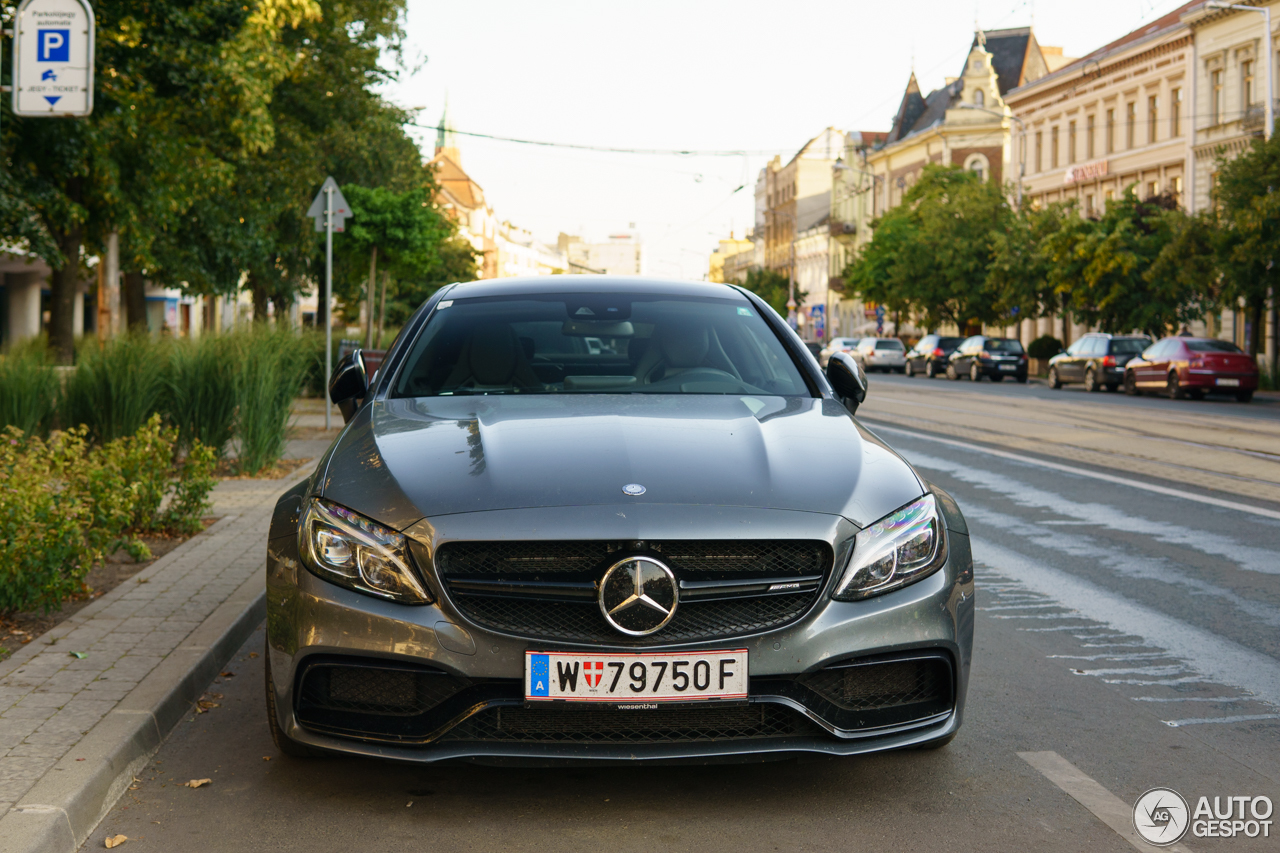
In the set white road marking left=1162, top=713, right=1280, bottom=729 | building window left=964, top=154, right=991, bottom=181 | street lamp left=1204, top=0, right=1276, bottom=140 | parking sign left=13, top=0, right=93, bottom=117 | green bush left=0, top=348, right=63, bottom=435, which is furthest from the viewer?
building window left=964, top=154, right=991, bottom=181

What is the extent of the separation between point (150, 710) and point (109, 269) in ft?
70.0

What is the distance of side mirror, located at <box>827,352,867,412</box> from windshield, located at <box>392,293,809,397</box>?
17 cm

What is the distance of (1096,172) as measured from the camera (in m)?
57.4

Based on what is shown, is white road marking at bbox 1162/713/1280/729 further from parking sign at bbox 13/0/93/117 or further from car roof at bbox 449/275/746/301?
parking sign at bbox 13/0/93/117

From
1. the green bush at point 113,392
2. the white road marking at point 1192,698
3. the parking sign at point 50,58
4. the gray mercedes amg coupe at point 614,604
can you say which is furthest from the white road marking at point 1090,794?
the green bush at point 113,392

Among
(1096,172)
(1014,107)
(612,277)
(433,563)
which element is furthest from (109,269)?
(1014,107)

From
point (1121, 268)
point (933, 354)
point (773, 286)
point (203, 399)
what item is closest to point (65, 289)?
point (203, 399)

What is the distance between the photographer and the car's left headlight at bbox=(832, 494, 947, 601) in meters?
3.73

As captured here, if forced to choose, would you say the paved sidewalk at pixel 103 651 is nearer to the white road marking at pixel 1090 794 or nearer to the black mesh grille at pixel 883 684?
the black mesh grille at pixel 883 684

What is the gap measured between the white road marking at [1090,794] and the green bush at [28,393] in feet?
29.4

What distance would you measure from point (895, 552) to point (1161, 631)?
3.09 m

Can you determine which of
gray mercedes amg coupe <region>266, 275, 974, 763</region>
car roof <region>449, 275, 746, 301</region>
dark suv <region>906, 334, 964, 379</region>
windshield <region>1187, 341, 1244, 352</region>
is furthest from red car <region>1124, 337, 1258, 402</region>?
gray mercedes amg coupe <region>266, 275, 974, 763</region>

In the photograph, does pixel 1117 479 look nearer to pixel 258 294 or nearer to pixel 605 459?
pixel 605 459

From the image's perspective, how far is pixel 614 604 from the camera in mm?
3588
